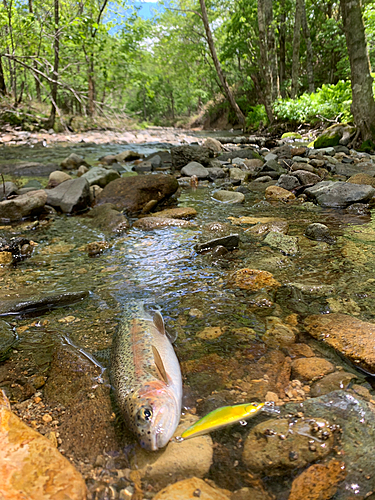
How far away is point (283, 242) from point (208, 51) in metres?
30.1

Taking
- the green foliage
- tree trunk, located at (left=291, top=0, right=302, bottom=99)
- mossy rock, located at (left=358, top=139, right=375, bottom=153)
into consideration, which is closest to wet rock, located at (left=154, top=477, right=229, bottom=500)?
mossy rock, located at (left=358, top=139, right=375, bottom=153)

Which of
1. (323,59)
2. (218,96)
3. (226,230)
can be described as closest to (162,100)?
(218,96)

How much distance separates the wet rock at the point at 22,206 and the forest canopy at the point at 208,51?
220cm

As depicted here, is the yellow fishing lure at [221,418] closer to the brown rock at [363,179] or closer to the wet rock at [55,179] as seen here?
the brown rock at [363,179]

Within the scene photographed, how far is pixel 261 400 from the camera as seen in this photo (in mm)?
1969

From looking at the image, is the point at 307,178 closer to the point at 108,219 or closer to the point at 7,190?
the point at 108,219

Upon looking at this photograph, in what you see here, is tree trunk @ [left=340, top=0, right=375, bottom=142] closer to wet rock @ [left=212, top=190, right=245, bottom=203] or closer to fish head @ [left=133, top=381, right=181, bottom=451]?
wet rock @ [left=212, top=190, right=245, bottom=203]

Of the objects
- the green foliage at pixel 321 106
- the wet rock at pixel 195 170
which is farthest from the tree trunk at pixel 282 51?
the wet rock at pixel 195 170

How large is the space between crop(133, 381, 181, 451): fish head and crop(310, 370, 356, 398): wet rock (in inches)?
33.5

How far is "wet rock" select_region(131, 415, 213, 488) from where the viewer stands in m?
1.55

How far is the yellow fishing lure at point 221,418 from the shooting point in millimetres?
1744

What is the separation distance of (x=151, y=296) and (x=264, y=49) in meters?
18.4

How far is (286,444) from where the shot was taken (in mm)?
1637

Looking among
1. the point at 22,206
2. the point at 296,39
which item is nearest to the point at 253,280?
the point at 22,206
